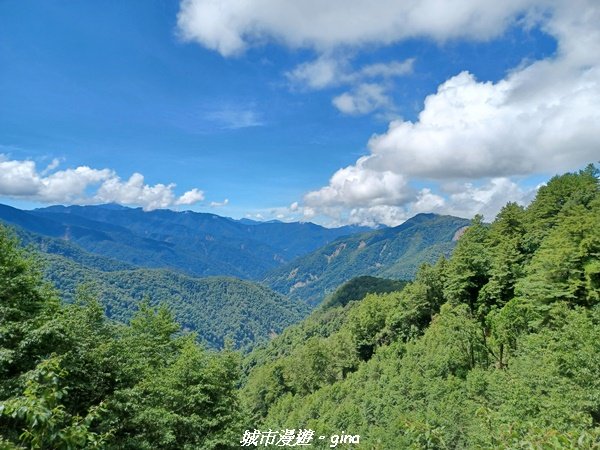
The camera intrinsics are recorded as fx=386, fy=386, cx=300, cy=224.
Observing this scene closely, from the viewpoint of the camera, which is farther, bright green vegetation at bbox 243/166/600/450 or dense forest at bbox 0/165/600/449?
bright green vegetation at bbox 243/166/600/450

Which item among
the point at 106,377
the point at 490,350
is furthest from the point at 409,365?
the point at 106,377

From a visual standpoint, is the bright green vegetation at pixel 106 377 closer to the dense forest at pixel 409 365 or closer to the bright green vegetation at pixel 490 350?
the dense forest at pixel 409 365

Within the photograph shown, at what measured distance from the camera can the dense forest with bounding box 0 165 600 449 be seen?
32.0ft

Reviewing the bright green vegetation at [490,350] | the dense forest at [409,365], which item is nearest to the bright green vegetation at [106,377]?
the dense forest at [409,365]

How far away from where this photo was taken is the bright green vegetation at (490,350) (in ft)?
63.5

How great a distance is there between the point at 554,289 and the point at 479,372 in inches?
386

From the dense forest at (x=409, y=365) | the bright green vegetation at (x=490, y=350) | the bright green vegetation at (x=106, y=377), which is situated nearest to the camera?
the dense forest at (x=409, y=365)

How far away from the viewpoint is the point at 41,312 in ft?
64.2

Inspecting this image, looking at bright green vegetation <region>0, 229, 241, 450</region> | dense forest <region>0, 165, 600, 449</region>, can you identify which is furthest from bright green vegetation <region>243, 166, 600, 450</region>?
bright green vegetation <region>0, 229, 241, 450</region>

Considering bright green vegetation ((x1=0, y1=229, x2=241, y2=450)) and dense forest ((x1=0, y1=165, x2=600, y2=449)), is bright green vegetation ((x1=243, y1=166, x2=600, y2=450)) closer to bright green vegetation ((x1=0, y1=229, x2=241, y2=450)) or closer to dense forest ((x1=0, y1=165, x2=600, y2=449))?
dense forest ((x1=0, y1=165, x2=600, y2=449))

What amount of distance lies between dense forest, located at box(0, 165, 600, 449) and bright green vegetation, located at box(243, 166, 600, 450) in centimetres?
16

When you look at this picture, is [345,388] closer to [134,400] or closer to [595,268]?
[595,268]

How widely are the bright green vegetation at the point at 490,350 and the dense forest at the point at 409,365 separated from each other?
160mm

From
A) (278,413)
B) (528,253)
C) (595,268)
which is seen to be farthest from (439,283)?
(278,413)
